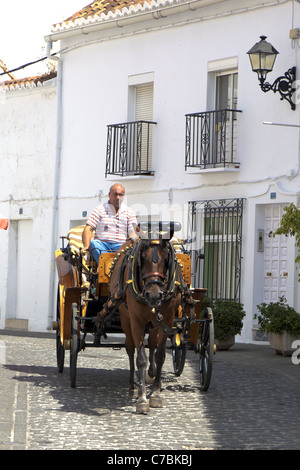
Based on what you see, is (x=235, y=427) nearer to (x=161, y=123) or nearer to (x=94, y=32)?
(x=161, y=123)

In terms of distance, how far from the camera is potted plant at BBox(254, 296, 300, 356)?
1530cm

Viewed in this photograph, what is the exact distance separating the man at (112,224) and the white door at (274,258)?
7006 mm

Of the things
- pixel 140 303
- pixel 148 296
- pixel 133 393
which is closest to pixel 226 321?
pixel 133 393

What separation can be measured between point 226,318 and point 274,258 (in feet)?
8.01

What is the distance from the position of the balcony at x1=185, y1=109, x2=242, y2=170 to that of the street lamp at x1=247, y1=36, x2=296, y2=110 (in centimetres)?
122

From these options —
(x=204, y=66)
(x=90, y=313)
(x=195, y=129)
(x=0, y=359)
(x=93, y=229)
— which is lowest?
(x=0, y=359)

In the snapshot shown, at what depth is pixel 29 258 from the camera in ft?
81.0

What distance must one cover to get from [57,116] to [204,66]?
198 inches

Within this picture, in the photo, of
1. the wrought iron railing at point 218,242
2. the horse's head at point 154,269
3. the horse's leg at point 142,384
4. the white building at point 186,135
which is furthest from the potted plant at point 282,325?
the horse's head at point 154,269

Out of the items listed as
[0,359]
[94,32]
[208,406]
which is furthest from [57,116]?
[208,406]

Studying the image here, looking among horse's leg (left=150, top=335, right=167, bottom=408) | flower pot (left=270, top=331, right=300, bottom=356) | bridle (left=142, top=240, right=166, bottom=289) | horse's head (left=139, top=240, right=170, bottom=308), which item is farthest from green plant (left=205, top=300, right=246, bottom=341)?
bridle (left=142, top=240, right=166, bottom=289)

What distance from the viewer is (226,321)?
53.8 ft

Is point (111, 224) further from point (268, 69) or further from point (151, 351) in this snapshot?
point (268, 69)
